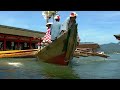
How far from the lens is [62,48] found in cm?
1161

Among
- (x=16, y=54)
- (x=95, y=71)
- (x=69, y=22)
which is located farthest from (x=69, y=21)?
(x=16, y=54)

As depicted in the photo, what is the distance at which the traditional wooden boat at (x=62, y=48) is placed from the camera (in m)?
11.3

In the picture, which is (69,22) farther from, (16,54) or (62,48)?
(16,54)

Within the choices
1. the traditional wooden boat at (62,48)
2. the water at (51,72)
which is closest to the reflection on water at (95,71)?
the water at (51,72)

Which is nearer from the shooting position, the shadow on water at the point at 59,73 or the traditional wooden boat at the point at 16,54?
the shadow on water at the point at 59,73

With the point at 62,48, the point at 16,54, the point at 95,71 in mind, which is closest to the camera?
the point at 95,71

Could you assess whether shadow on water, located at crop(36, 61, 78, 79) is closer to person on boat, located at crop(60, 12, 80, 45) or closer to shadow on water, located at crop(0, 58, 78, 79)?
shadow on water, located at crop(0, 58, 78, 79)

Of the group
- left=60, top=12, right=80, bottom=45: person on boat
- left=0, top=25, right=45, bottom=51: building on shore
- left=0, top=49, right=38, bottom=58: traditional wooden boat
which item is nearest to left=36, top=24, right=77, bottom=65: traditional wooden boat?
left=60, top=12, right=80, bottom=45: person on boat

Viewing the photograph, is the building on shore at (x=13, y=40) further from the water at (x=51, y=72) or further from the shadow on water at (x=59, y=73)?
the shadow on water at (x=59, y=73)

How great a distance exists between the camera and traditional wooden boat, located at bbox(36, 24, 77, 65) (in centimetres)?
1133

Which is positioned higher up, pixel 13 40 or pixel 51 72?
pixel 13 40
